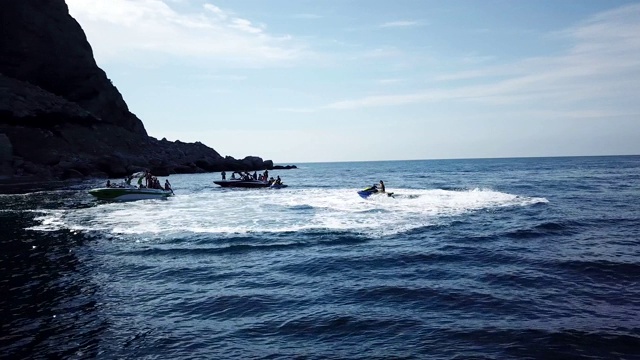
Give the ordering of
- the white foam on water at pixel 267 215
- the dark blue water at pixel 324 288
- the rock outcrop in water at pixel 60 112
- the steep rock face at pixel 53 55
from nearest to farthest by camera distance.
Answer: the dark blue water at pixel 324 288
the white foam on water at pixel 267 215
the rock outcrop in water at pixel 60 112
the steep rock face at pixel 53 55

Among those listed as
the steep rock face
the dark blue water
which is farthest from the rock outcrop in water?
the dark blue water

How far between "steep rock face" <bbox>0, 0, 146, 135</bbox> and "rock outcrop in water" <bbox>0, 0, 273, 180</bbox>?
16 centimetres

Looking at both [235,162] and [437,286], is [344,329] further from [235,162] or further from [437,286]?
[235,162]

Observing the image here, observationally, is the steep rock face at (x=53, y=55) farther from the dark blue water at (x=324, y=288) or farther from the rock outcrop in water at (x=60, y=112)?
the dark blue water at (x=324, y=288)

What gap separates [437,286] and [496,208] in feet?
63.2

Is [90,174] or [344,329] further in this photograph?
[90,174]

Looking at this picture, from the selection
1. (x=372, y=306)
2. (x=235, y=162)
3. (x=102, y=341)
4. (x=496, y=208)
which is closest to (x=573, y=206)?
(x=496, y=208)

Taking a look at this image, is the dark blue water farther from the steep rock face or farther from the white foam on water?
the steep rock face

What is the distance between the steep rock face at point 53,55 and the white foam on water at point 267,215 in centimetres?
6712

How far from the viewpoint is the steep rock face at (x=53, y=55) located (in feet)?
270

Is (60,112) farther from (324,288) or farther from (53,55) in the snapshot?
(324,288)

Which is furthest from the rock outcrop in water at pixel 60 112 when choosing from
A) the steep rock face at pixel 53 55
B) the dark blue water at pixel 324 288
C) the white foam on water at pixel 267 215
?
the dark blue water at pixel 324 288

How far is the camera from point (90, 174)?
70562mm

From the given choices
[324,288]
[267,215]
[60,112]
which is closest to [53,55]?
[60,112]
